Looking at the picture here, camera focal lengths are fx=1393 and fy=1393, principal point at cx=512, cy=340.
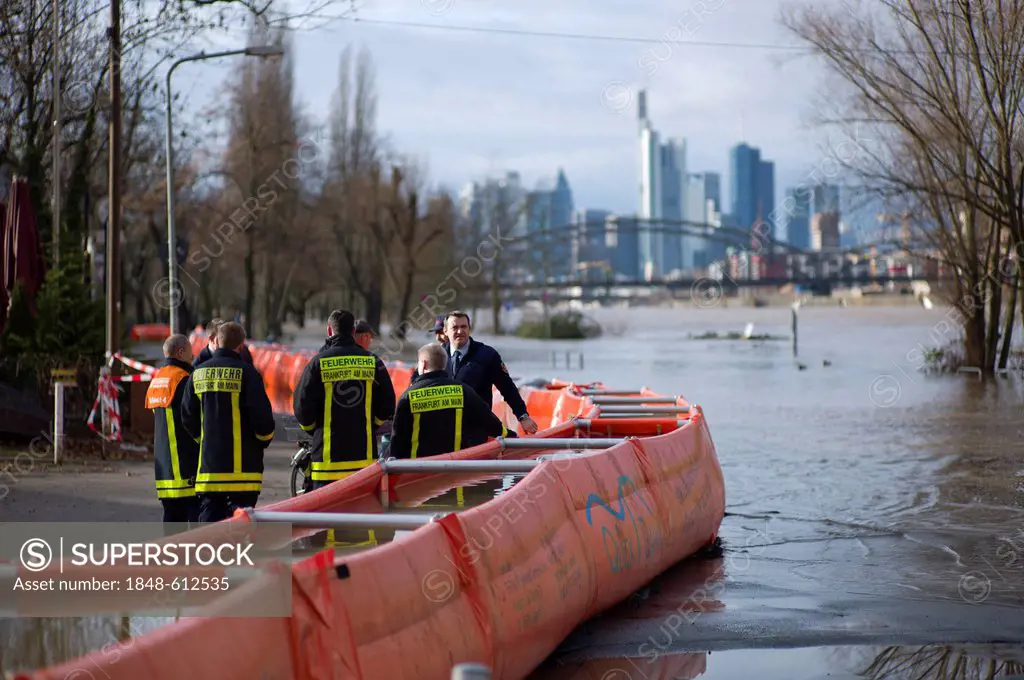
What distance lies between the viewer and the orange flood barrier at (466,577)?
4.75 meters

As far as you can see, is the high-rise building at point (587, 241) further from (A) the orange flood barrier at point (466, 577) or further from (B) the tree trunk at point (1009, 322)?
(A) the orange flood barrier at point (466, 577)

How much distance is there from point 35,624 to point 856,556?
708 centimetres

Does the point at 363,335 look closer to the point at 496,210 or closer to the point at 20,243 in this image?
the point at 20,243

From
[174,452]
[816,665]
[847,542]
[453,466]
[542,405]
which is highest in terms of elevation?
[174,452]

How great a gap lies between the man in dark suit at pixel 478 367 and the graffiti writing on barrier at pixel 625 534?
2204mm

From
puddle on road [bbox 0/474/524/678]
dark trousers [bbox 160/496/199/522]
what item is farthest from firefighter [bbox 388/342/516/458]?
puddle on road [bbox 0/474/524/678]

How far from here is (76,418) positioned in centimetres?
1845

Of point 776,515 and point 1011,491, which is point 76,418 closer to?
point 776,515

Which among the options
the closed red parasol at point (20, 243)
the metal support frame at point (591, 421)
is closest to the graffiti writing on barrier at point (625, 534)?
the metal support frame at point (591, 421)

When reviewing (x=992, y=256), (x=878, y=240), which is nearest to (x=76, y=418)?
(x=992, y=256)

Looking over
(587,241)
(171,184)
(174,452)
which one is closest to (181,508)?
(174,452)

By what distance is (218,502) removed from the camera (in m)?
8.70

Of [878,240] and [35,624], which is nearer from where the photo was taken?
[35,624]

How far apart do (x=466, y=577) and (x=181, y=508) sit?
128 inches
